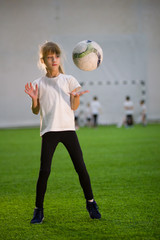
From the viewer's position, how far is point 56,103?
11.8 feet

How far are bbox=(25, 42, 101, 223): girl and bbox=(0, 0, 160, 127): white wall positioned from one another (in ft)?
61.2

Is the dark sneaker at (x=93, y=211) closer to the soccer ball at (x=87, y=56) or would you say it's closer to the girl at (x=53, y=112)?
the girl at (x=53, y=112)

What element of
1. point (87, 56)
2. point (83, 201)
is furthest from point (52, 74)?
point (83, 201)

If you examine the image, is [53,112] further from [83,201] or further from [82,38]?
[82,38]

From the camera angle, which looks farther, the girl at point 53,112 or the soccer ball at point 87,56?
the soccer ball at point 87,56

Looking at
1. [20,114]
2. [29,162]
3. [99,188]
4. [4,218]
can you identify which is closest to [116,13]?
[20,114]

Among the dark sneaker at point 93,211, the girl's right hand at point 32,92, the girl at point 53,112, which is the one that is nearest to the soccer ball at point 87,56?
the girl at point 53,112

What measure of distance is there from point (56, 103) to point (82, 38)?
19652 millimetres

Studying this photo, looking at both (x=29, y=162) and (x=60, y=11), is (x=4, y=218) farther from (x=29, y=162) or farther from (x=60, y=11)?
(x=60, y=11)

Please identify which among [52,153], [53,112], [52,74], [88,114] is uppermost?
[52,74]

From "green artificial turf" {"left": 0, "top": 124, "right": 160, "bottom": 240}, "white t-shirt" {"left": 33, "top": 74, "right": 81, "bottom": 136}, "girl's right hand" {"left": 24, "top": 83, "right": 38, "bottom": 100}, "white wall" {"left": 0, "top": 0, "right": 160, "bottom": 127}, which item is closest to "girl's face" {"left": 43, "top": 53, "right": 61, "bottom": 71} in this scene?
"white t-shirt" {"left": 33, "top": 74, "right": 81, "bottom": 136}

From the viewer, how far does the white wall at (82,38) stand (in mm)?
22281

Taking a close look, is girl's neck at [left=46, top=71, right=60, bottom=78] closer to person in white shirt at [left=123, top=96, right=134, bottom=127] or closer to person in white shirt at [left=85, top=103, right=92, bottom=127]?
person in white shirt at [left=123, top=96, right=134, bottom=127]

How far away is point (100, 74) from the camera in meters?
22.5
